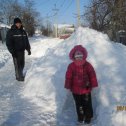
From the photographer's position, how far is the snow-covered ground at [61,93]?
20.2 feet

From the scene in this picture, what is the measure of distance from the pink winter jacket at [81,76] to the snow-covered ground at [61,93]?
526 mm

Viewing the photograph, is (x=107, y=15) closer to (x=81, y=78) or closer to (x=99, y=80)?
(x=99, y=80)

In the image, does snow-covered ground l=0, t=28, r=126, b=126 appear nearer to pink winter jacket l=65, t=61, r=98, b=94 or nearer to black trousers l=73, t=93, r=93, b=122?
black trousers l=73, t=93, r=93, b=122

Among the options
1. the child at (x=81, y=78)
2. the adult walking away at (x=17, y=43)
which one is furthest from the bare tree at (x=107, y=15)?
the child at (x=81, y=78)

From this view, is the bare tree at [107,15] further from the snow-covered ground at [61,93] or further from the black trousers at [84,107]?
the black trousers at [84,107]

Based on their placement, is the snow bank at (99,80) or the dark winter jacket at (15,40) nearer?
the snow bank at (99,80)

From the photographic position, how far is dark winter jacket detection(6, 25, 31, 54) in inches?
402

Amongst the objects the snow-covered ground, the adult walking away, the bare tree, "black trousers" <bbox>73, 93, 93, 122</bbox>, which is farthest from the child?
the bare tree

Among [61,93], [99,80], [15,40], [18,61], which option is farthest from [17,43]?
Answer: [99,80]

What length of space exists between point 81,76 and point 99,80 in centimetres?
115

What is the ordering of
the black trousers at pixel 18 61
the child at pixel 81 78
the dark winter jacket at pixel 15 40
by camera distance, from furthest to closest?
the black trousers at pixel 18 61 < the dark winter jacket at pixel 15 40 < the child at pixel 81 78

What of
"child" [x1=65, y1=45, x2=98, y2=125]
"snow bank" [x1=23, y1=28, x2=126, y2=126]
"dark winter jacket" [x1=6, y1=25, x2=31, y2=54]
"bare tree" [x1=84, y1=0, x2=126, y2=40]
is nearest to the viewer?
"child" [x1=65, y1=45, x2=98, y2=125]

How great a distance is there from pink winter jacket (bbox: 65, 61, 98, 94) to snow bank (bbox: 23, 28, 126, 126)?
527 millimetres

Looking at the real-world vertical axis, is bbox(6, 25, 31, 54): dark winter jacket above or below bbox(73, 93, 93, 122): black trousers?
→ above
